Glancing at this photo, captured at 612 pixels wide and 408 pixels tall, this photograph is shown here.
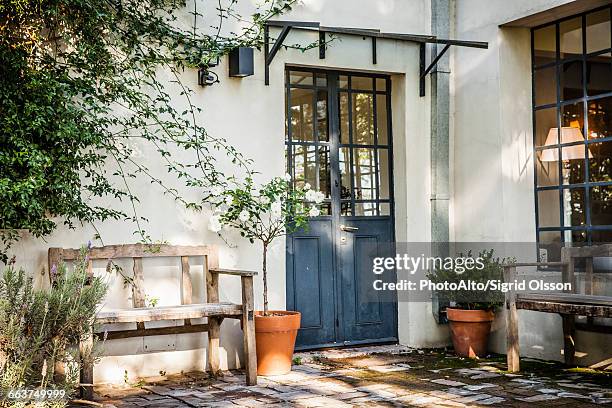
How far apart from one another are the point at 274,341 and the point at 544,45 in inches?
141

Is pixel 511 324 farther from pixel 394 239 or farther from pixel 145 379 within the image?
pixel 145 379

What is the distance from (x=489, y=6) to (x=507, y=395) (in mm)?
3555

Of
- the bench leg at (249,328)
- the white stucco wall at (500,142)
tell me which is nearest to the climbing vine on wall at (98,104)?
the bench leg at (249,328)

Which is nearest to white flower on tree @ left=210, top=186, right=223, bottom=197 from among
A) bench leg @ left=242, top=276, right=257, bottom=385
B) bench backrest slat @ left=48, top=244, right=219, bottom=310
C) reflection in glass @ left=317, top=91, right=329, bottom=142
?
bench backrest slat @ left=48, top=244, right=219, bottom=310

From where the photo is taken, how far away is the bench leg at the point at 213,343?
6004mm

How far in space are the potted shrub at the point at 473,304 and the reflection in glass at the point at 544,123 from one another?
110 centimetres

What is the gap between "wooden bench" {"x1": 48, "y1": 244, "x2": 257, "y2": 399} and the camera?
5.30 metres

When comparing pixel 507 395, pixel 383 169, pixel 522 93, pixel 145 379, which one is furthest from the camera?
pixel 383 169

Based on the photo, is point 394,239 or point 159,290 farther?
point 394,239

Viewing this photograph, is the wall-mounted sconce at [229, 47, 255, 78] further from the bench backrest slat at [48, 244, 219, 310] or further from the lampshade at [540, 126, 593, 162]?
the lampshade at [540, 126, 593, 162]

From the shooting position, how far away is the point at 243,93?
6496 millimetres

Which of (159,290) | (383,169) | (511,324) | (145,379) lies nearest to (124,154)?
(159,290)

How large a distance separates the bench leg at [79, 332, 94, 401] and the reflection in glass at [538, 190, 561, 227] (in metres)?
4.07

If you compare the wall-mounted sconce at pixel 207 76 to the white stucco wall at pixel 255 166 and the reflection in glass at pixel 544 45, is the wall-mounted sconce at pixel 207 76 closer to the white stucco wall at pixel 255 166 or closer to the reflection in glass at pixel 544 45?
the white stucco wall at pixel 255 166
